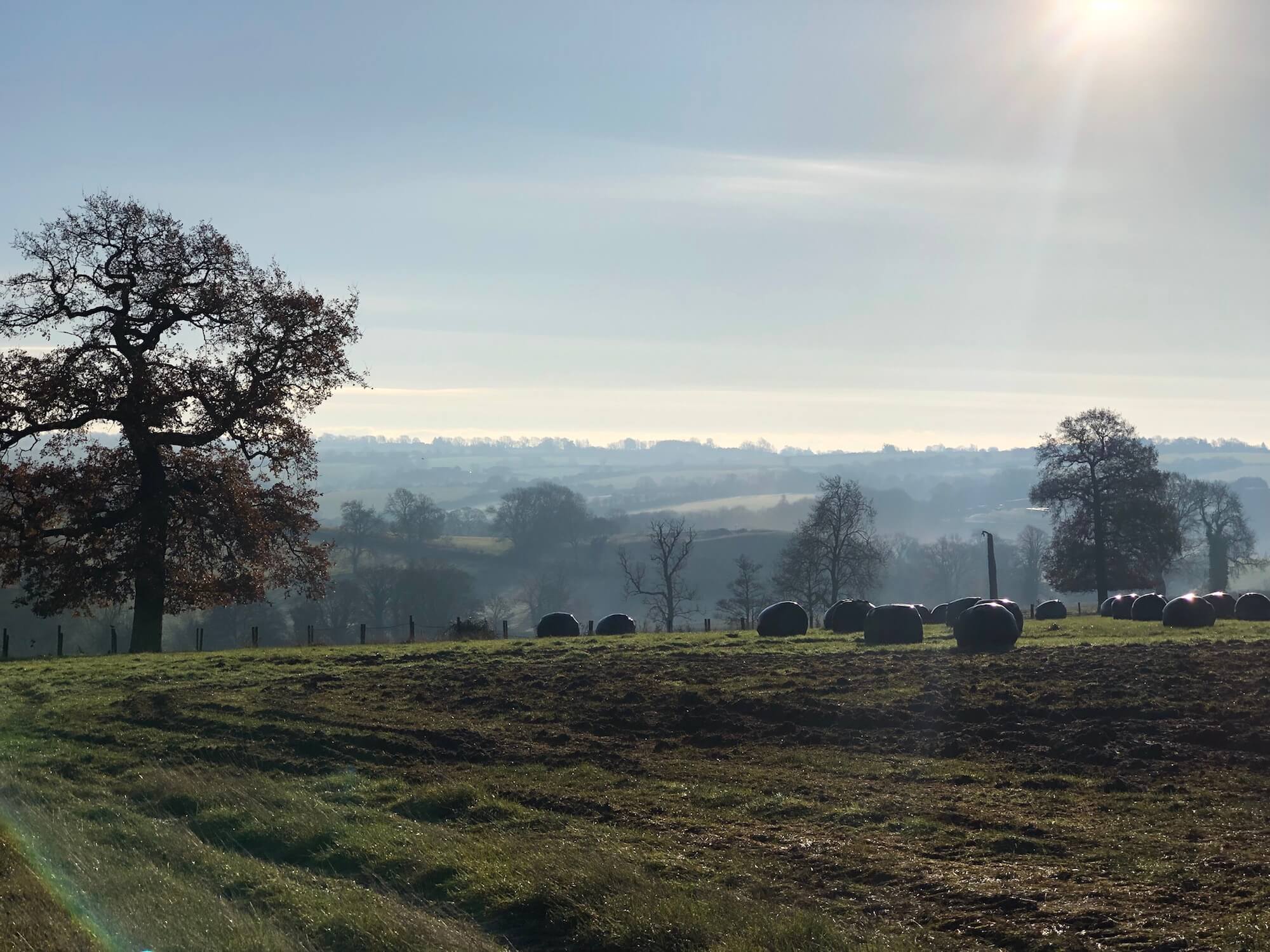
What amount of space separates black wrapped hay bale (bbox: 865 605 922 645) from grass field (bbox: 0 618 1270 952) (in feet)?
49.8

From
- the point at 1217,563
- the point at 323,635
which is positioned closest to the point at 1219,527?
the point at 1217,563

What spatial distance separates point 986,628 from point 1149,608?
2166cm

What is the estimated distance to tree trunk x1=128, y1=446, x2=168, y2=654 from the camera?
33688 mm

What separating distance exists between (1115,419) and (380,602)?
66071 millimetres

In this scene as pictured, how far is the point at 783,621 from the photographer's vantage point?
155 feet

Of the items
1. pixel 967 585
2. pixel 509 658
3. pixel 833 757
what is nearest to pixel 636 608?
pixel 967 585

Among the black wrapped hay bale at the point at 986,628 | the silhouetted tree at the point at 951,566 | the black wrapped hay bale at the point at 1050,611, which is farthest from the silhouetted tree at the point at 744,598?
the silhouetted tree at the point at 951,566

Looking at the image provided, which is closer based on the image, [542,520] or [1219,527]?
[1219,527]

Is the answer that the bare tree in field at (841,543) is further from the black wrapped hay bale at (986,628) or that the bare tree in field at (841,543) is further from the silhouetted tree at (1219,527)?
the black wrapped hay bale at (986,628)

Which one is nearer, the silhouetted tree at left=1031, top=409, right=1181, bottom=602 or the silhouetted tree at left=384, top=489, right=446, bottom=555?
the silhouetted tree at left=1031, top=409, right=1181, bottom=602

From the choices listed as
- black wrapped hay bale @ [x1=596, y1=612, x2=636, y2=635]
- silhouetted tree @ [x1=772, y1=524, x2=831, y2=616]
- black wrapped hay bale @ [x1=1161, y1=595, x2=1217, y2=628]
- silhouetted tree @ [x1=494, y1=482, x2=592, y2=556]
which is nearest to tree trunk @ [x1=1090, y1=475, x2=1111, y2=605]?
silhouetted tree @ [x1=772, y1=524, x2=831, y2=616]

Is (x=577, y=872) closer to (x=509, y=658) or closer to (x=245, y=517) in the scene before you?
(x=509, y=658)

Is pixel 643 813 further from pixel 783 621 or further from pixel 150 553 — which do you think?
pixel 783 621

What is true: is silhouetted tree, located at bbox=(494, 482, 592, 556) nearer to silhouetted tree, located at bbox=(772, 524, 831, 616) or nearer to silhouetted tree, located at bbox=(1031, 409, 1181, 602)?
silhouetted tree, located at bbox=(772, 524, 831, 616)
